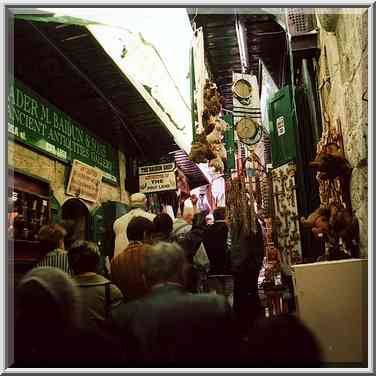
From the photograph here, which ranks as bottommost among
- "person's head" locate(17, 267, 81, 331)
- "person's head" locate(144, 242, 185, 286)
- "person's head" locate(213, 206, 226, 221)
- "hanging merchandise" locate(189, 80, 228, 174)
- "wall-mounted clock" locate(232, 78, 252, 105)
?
"person's head" locate(17, 267, 81, 331)

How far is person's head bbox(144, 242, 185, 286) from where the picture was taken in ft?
11.2

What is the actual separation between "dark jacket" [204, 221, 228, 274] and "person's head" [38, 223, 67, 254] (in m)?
0.84

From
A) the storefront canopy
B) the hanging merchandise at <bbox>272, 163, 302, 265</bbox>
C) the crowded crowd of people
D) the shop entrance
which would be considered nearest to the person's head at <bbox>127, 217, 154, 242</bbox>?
the crowded crowd of people

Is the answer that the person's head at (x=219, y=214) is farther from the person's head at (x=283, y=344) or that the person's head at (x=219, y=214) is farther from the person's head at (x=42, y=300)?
the person's head at (x=42, y=300)

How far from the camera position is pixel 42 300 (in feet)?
11.1

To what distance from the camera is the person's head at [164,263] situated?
11.2 feet

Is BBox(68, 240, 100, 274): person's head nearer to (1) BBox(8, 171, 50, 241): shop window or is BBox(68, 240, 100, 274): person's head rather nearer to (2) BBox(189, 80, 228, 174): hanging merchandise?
(1) BBox(8, 171, 50, 241): shop window

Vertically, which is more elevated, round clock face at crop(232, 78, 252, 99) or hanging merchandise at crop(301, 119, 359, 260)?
round clock face at crop(232, 78, 252, 99)

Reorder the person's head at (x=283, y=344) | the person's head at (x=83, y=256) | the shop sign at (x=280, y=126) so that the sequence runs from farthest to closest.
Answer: the shop sign at (x=280, y=126) → the person's head at (x=83, y=256) → the person's head at (x=283, y=344)

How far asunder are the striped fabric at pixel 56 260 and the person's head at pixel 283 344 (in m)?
1.14

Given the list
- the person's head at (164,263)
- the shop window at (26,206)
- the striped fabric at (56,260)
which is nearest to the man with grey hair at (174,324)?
the person's head at (164,263)

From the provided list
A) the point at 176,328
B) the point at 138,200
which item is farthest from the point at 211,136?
the point at 176,328

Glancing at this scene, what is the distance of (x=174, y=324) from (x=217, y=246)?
51 cm

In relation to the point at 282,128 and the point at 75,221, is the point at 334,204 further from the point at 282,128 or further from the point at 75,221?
the point at 75,221
